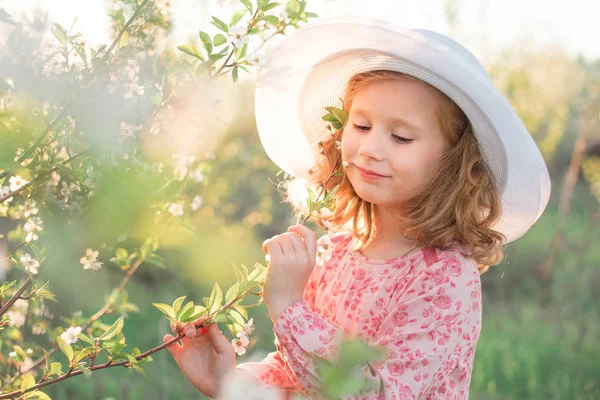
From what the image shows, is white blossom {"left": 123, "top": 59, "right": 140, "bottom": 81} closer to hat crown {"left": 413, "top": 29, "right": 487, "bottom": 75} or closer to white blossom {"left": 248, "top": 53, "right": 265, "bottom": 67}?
white blossom {"left": 248, "top": 53, "right": 265, "bottom": 67}

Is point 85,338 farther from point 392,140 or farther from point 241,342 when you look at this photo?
point 392,140

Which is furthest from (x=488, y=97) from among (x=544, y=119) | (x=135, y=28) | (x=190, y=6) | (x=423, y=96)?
(x=544, y=119)

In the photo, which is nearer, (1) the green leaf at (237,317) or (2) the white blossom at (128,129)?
(2) the white blossom at (128,129)

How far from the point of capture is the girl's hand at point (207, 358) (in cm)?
173

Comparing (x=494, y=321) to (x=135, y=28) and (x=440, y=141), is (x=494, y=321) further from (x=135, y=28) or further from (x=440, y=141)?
(x=135, y=28)

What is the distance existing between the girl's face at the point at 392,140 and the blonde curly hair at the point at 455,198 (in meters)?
0.03

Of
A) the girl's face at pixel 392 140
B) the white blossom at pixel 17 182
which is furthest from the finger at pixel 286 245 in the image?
the white blossom at pixel 17 182

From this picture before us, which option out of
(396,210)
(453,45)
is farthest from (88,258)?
(453,45)

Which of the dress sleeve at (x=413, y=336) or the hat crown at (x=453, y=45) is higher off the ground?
the hat crown at (x=453, y=45)

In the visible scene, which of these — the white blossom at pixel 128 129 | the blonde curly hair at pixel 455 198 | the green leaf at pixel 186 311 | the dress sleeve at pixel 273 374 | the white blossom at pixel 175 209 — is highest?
the blonde curly hair at pixel 455 198

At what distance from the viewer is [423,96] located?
5.58 ft

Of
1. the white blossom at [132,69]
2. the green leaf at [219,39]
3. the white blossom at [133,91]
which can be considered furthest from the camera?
the green leaf at [219,39]

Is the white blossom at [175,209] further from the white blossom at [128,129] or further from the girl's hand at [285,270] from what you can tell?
the white blossom at [128,129]

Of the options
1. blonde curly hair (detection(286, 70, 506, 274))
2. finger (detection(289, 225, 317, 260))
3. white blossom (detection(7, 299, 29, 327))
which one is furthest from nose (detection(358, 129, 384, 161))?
white blossom (detection(7, 299, 29, 327))
